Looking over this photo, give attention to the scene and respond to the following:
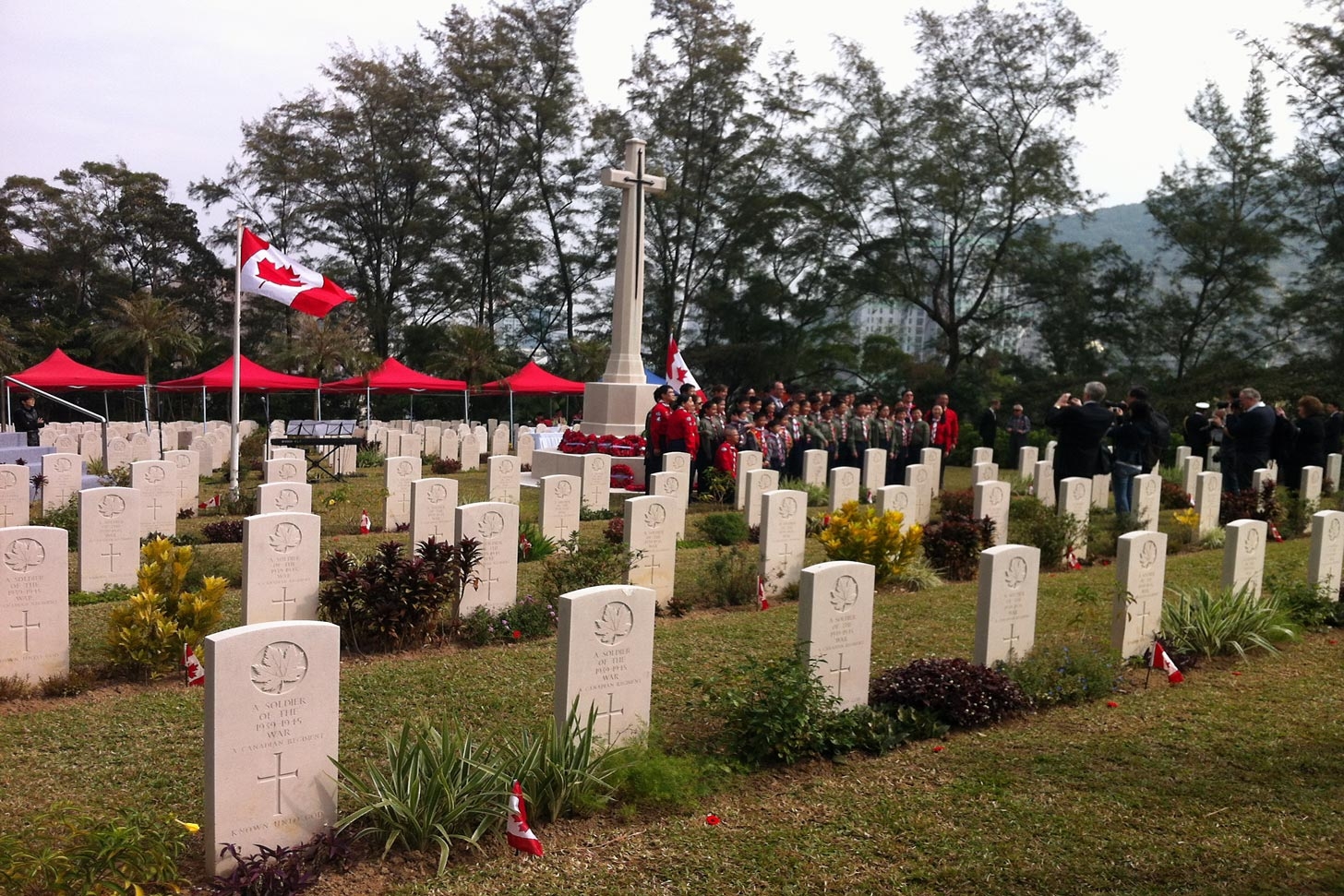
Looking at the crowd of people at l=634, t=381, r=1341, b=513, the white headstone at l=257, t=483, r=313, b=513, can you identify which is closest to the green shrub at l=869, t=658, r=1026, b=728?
the white headstone at l=257, t=483, r=313, b=513

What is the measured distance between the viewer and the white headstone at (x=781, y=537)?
9.07m

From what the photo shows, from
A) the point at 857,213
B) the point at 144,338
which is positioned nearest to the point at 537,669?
the point at 857,213

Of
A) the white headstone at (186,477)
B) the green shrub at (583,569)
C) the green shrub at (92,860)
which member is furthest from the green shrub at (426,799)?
the white headstone at (186,477)

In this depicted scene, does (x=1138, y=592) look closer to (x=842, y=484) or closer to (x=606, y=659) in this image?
(x=606, y=659)

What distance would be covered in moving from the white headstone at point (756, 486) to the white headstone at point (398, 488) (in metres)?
3.96

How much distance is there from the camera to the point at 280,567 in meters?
6.93

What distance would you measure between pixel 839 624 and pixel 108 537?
6348 millimetres

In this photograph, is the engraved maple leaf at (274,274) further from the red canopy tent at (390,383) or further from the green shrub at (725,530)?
the red canopy tent at (390,383)

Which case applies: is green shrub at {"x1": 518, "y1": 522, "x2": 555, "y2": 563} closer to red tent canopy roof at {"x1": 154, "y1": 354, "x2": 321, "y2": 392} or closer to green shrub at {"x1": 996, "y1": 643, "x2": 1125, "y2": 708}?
green shrub at {"x1": 996, "y1": 643, "x2": 1125, "y2": 708}

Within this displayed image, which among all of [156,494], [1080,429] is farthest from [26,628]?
[1080,429]

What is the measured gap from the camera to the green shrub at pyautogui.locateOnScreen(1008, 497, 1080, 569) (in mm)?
10789

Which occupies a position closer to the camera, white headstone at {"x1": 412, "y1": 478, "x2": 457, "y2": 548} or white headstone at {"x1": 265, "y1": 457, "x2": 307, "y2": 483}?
white headstone at {"x1": 412, "y1": 478, "x2": 457, "y2": 548}

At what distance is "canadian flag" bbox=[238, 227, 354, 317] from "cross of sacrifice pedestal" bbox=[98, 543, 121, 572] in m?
6.31

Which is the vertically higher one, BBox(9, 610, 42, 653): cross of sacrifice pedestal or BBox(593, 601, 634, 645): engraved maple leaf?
BBox(593, 601, 634, 645): engraved maple leaf
